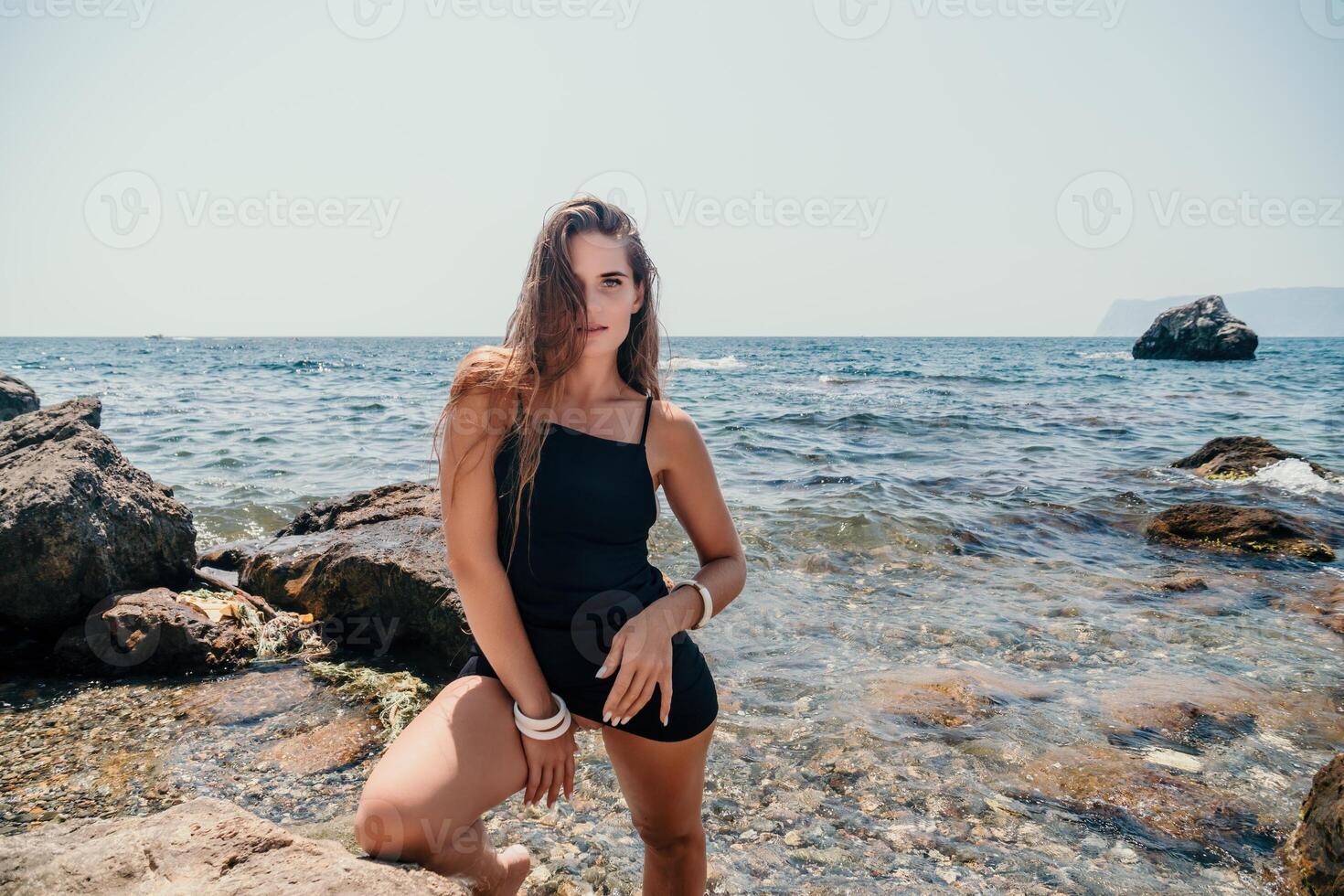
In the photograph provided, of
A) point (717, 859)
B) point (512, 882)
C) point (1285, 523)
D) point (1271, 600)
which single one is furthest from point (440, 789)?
point (1285, 523)

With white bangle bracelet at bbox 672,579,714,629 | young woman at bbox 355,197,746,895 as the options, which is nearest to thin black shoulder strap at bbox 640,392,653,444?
young woman at bbox 355,197,746,895

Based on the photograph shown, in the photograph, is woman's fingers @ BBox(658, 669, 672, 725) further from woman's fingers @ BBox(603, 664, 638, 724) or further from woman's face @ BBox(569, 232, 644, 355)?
woman's face @ BBox(569, 232, 644, 355)

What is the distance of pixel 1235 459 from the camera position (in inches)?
514

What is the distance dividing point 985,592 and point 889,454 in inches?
302

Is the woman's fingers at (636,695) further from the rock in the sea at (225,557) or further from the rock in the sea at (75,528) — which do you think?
the rock in the sea at (225,557)

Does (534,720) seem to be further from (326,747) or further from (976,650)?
(976,650)

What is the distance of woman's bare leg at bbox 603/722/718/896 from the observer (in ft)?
8.08

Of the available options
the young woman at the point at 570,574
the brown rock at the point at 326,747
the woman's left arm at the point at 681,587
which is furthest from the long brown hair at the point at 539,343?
the brown rock at the point at 326,747

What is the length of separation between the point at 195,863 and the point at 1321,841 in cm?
409

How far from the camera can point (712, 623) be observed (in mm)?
6816

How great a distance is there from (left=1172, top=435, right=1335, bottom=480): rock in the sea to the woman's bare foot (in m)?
13.9

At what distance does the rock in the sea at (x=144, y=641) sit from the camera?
489 cm

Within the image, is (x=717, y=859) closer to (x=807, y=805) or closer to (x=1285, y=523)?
(x=807, y=805)

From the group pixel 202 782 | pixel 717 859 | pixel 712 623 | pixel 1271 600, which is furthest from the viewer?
pixel 1271 600
